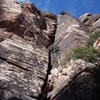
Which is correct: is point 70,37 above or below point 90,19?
below

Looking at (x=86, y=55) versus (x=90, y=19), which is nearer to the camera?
(x=86, y=55)

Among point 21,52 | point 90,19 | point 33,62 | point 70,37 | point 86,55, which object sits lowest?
point 33,62

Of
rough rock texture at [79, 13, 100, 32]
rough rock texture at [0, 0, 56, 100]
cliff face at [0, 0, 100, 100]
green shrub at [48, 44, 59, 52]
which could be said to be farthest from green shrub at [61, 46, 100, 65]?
rough rock texture at [79, 13, 100, 32]

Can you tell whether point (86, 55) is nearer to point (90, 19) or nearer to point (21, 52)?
point (21, 52)

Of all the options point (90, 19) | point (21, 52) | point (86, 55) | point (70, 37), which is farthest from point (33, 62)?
point (90, 19)

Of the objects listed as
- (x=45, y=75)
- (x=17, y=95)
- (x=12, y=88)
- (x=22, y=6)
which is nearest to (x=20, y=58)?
(x=45, y=75)

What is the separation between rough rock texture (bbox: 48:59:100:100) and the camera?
1048 centimetres

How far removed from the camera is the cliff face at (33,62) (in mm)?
11105

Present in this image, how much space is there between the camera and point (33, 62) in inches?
575

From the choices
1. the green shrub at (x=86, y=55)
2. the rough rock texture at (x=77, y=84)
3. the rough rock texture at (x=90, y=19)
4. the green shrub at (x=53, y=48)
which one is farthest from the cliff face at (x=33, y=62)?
the rough rock texture at (x=90, y=19)

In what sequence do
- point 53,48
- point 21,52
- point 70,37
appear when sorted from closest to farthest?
point 21,52 → point 53,48 → point 70,37

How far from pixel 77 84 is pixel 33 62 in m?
4.42

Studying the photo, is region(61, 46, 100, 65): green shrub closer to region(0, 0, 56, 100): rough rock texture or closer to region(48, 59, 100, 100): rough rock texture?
region(48, 59, 100, 100): rough rock texture

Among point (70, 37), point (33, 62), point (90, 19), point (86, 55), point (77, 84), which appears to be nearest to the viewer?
point (77, 84)
